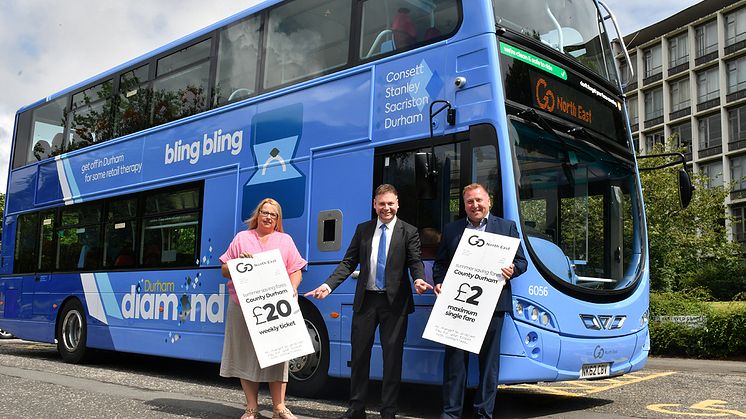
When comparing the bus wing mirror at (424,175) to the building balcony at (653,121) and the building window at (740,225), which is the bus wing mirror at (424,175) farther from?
the building balcony at (653,121)

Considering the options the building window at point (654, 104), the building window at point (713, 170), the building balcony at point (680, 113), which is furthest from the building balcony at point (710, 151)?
the building window at point (654, 104)

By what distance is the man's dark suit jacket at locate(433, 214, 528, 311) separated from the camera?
5660 mm

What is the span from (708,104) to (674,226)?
80.6 feet

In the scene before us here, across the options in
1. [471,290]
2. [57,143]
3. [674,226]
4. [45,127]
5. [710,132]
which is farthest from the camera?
[710,132]

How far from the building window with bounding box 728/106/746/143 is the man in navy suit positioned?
49.5 m

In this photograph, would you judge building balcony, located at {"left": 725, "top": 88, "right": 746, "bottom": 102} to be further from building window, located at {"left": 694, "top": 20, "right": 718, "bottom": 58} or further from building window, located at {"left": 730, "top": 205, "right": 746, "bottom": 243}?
building window, located at {"left": 730, "top": 205, "right": 746, "bottom": 243}

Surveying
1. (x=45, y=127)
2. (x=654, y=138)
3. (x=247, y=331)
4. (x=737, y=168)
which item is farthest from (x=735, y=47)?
(x=247, y=331)

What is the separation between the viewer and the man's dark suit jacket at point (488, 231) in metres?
5.66

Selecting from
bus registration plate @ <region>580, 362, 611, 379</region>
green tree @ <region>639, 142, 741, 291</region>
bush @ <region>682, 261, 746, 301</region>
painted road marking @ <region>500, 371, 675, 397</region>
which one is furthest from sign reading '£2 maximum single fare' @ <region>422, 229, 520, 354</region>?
bush @ <region>682, 261, 746, 301</region>

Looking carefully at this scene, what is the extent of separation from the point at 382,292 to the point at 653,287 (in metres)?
26.3

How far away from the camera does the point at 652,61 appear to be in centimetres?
5712

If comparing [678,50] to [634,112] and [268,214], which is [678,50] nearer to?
[634,112]

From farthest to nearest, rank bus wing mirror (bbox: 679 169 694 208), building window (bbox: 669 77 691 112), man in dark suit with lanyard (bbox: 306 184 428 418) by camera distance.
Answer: building window (bbox: 669 77 691 112), bus wing mirror (bbox: 679 169 694 208), man in dark suit with lanyard (bbox: 306 184 428 418)

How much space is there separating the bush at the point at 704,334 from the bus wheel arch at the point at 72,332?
39.2 feet
